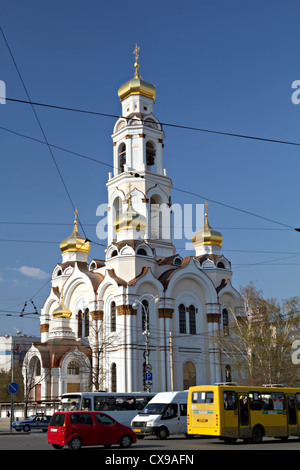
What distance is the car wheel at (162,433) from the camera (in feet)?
72.0

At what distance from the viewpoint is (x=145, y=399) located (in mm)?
26516

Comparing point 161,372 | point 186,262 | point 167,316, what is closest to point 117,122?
point 186,262

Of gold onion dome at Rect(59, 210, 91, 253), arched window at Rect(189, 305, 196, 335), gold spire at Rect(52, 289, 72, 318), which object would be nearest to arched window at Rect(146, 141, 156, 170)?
gold onion dome at Rect(59, 210, 91, 253)

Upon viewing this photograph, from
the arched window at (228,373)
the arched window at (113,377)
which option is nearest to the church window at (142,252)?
the arched window at (113,377)

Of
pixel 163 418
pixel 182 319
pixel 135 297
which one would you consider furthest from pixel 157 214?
pixel 163 418

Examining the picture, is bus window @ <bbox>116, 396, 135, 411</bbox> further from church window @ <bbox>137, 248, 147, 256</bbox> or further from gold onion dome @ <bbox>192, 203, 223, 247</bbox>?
gold onion dome @ <bbox>192, 203, 223, 247</bbox>

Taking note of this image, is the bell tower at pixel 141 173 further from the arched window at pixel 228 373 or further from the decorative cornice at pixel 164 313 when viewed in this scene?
the arched window at pixel 228 373

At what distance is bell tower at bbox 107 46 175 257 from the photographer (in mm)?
46406

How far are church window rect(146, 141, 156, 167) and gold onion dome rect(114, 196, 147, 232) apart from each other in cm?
597

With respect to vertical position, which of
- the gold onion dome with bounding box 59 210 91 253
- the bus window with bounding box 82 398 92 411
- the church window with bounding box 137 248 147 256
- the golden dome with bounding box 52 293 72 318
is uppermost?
the gold onion dome with bounding box 59 210 91 253

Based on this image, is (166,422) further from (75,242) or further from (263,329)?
(75,242)

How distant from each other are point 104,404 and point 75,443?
8.45 meters

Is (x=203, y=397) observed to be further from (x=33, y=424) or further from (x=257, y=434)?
(x=33, y=424)

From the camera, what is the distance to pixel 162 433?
72.2 feet
